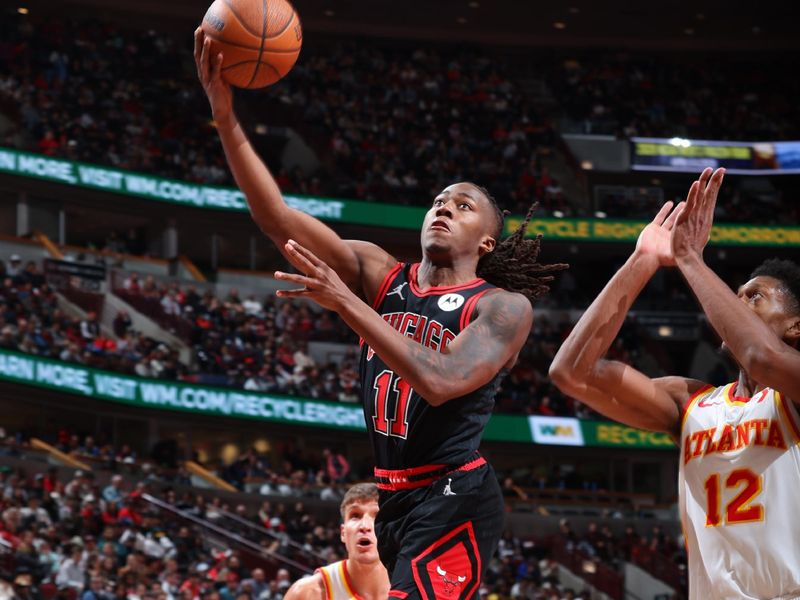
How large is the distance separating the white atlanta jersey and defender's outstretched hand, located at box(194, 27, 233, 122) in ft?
7.23

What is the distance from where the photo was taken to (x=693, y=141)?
35.2 m

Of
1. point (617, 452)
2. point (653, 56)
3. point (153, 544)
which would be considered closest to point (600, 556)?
→ point (617, 452)

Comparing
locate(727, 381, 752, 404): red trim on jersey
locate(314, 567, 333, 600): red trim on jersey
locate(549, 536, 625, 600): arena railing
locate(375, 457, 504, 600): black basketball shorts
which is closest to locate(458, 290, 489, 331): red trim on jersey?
locate(375, 457, 504, 600): black basketball shorts

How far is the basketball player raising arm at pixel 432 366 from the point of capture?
459 cm

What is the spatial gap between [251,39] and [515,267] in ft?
4.95

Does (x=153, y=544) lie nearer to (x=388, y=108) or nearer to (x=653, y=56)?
(x=388, y=108)

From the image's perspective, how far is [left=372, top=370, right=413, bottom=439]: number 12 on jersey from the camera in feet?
→ 15.6

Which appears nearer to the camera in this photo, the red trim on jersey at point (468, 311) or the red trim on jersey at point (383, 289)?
the red trim on jersey at point (468, 311)

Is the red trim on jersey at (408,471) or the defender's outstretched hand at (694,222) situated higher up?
the defender's outstretched hand at (694,222)

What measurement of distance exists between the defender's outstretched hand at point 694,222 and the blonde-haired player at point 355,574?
3.21 m

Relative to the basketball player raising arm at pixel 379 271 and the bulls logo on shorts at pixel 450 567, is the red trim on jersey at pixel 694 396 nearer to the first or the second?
the basketball player raising arm at pixel 379 271

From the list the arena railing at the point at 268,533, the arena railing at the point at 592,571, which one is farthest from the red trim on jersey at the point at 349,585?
the arena railing at the point at 592,571

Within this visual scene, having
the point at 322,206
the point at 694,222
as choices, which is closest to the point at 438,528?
the point at 694,222

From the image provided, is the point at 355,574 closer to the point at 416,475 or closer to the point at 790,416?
the point at 416,475
